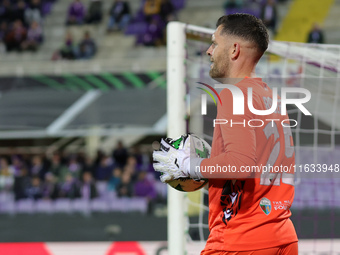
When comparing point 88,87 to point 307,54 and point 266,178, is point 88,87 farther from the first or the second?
point 266,178

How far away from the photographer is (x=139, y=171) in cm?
1163

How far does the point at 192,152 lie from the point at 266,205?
352 millimetres

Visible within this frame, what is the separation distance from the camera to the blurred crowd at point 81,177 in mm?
11258

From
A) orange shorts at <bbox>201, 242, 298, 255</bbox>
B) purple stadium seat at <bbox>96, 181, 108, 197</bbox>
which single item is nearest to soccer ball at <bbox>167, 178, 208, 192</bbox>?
orange shorts at <bbox>201, 242, 298, 255</bbox>

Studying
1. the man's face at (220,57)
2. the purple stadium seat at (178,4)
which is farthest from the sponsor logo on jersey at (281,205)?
the purple stadium seat at (178,4)

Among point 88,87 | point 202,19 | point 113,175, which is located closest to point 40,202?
point 113,175

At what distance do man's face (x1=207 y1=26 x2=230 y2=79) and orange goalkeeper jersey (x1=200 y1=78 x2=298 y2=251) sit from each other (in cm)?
8

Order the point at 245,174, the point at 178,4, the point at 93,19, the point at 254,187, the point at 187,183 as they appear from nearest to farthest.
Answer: the point at 245,174 → the point at 254,187 → the point at 187,183 → the point at 178,4 → the point at 93,19

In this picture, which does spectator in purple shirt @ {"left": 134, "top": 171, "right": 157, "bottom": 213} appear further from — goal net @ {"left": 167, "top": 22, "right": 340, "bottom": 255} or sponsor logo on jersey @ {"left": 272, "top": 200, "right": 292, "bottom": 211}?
sponsor logo on jersey @ {"left": 272, "top": 200, "right": 292, "bottom": 211}

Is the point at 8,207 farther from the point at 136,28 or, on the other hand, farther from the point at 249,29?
the point at 249,29

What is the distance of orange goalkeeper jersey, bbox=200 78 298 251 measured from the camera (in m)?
2.26

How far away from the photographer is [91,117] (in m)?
13.3

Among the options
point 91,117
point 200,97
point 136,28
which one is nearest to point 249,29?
point 200,97

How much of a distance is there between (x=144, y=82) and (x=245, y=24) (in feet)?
38.1
